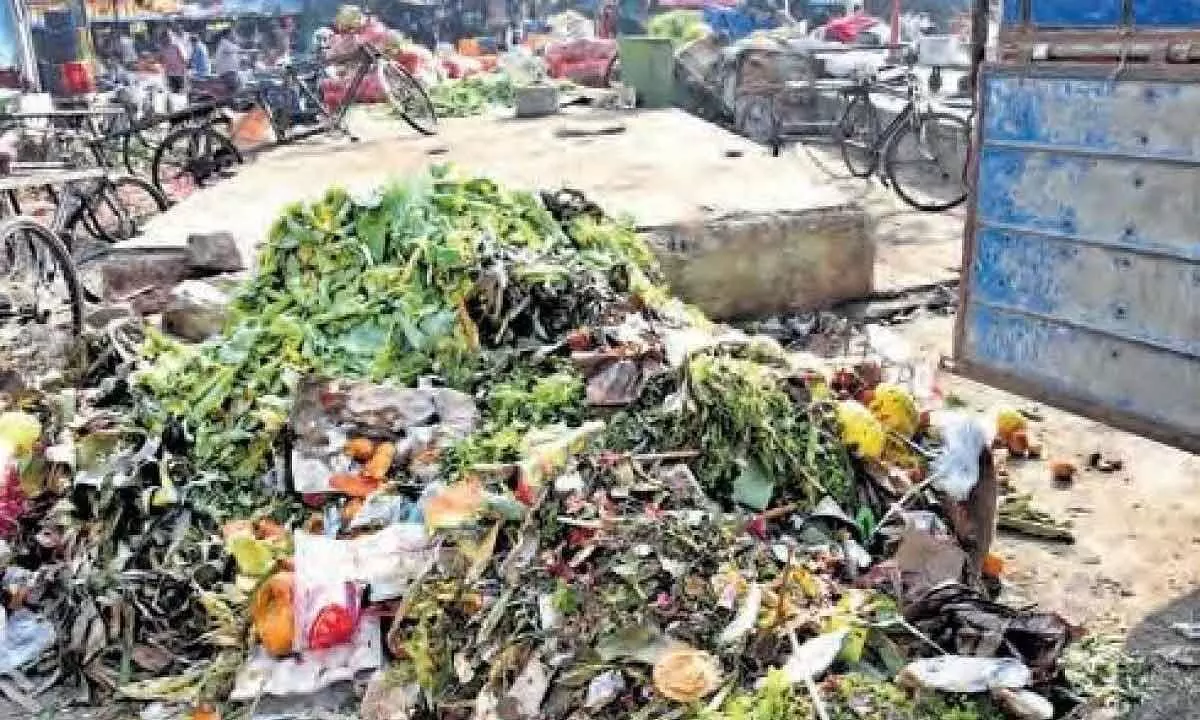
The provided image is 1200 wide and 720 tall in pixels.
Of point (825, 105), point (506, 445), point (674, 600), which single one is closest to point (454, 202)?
point (506, 445)

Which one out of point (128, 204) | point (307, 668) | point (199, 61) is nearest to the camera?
point (307, 668)

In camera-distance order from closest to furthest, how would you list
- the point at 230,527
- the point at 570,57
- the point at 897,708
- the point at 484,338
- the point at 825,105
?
the point at 897,708
the point at 230,527
the point at 484,338
the point at 825,105
the point at 570,57

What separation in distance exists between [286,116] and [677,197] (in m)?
5.32

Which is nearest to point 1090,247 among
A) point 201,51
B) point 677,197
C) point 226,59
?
point 677,197

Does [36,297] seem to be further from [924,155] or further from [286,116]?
[924,155]

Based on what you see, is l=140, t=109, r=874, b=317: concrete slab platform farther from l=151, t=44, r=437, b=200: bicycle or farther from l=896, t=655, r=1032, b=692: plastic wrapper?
l=896, t=655, r=1032, b=692: plastic wrapper

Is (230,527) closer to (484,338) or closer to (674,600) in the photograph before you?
(484,338)

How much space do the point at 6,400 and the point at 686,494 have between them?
3588 mm

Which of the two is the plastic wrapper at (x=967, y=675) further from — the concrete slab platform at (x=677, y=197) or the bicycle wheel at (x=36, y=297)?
the bicycle wheel at (x=36, y=297)

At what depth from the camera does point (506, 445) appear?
4336 mm

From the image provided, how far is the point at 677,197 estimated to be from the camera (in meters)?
7.91

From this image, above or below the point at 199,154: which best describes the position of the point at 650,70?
above

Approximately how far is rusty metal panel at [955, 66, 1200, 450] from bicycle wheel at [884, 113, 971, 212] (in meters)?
5.53

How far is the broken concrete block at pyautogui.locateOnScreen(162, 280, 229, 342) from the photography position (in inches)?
232
